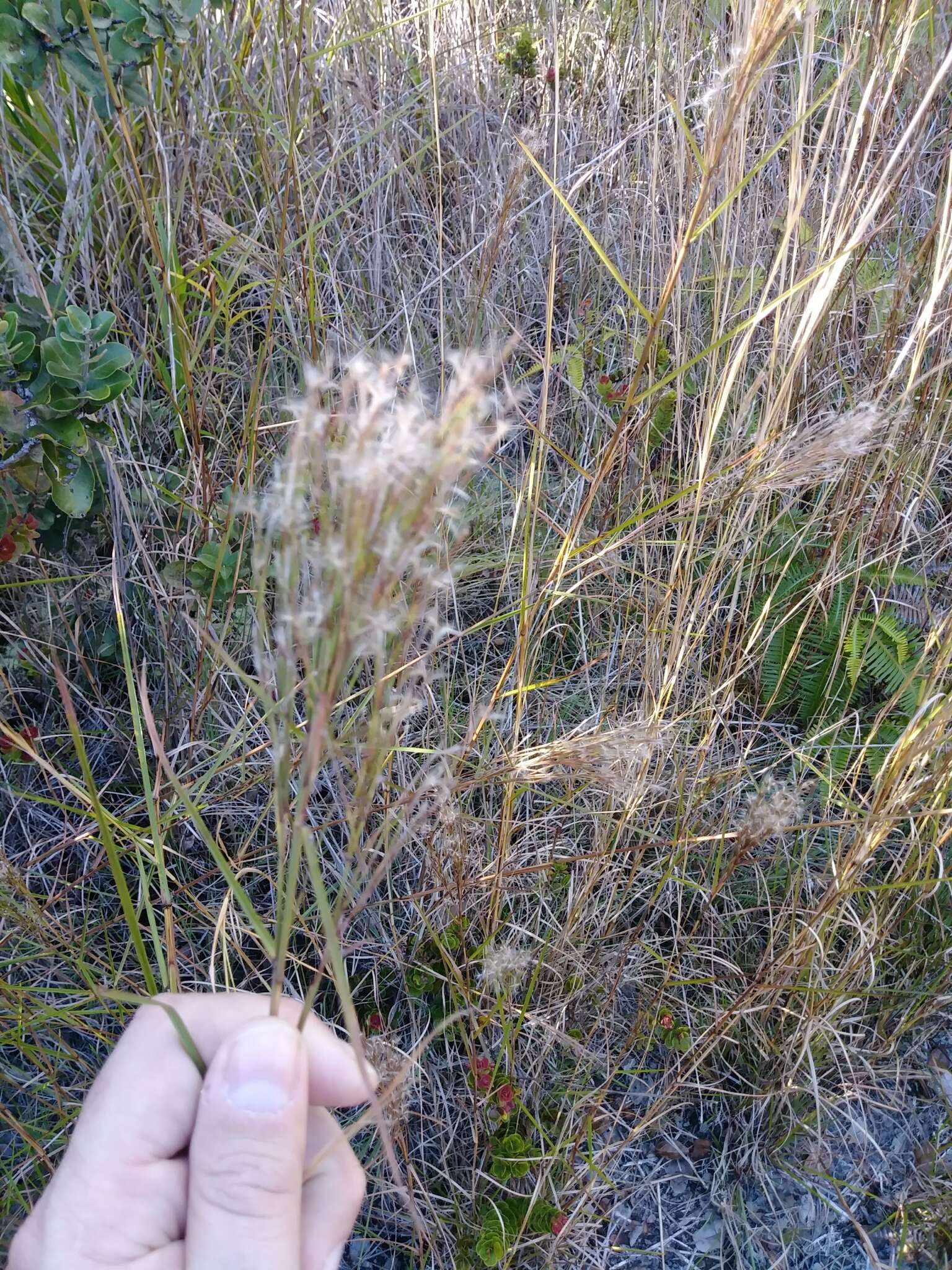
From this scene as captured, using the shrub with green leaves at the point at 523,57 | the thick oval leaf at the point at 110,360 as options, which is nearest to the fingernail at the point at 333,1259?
the thick oval leaf at the point at 110,360

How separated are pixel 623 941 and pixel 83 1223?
974 millimetres

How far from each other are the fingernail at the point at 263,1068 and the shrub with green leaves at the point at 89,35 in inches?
54.1

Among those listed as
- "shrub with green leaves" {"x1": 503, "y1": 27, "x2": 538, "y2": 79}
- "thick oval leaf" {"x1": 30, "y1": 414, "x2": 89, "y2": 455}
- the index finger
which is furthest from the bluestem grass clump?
"shrub with green leaves" {"x1": 503, "y1": 27, "x2": 538, "y2": 79}

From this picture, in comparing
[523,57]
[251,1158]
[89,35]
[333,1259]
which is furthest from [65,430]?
[523,57]

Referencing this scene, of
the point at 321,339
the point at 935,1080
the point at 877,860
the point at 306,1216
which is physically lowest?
the point at 935,1080

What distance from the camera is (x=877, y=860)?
1.57 metres

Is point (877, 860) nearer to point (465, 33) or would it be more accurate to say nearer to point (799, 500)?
point (799, 500)

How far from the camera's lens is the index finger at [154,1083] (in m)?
0.87

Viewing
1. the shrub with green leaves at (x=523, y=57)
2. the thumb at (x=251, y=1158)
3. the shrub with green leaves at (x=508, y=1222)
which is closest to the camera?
the thumb at (x=251, y=1158)

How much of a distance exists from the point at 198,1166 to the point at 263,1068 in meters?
0.12

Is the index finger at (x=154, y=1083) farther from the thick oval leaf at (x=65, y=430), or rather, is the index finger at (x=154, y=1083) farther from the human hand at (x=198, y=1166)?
the thick oval leaf at (x=65, y=430)

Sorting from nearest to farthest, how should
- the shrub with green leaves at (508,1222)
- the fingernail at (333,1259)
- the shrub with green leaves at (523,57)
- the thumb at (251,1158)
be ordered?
the thumb at (251,1158) < the fingernail at (333,1259) < the shrub with green leaves at (508,1222) < the shrub with green leaves at (523,57)

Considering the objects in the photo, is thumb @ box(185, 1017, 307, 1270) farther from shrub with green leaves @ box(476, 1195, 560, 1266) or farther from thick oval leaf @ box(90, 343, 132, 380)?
thick oval leaf @ box(90, 343, 132, 380)

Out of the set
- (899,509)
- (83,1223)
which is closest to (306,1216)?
(83,1223)
